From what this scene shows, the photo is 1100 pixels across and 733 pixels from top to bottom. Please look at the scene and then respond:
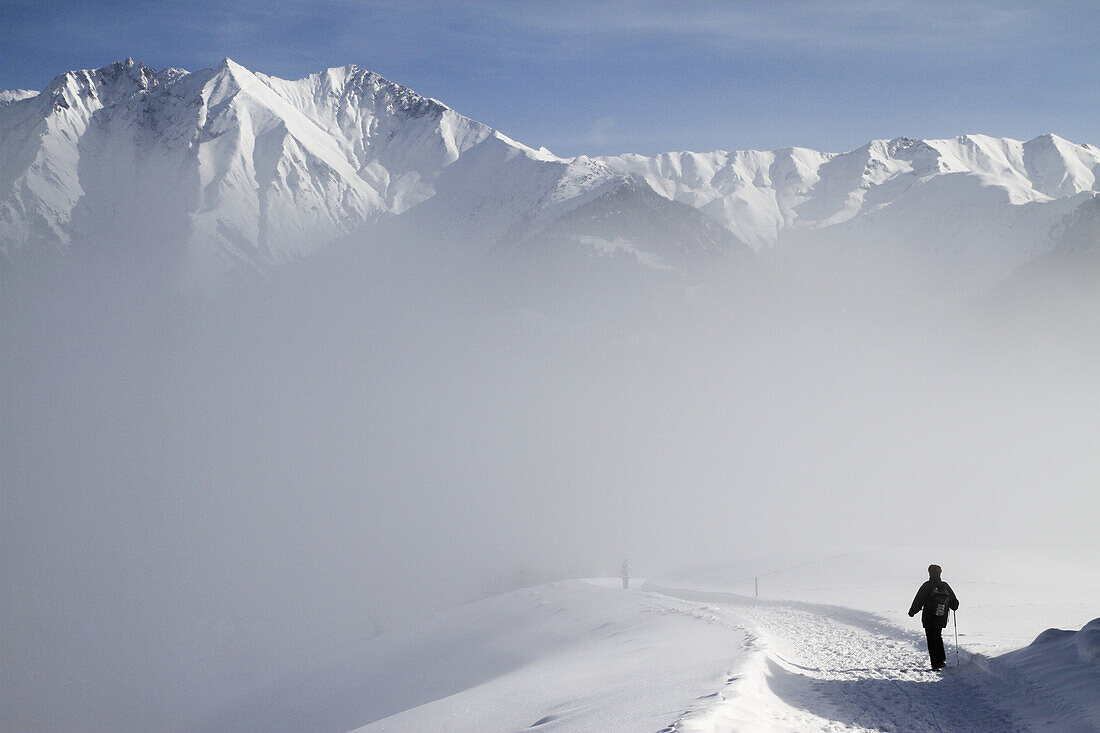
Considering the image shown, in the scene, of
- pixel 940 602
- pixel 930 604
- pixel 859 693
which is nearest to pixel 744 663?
pixel 859 693

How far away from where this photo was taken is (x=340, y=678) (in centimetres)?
3478

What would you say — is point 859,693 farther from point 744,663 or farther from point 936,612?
point 936,612

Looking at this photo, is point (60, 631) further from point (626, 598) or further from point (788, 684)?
Result: point (788, 684)

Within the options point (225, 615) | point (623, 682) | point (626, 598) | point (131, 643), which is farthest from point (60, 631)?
point (623, 682)

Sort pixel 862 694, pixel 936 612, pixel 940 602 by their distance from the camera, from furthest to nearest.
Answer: pixel 940 602 < pixel 936 612 < pixel 862 694

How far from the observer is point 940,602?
13797mm

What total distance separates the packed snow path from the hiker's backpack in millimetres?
934

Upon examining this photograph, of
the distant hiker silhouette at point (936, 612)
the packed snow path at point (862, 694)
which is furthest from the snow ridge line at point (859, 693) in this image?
the distant hiker silhouette at point (936, 612)

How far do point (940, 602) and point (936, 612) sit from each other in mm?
209

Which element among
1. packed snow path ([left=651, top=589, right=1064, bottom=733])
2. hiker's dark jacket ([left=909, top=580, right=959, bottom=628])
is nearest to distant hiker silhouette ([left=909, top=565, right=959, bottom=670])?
hiker's dark jacket ([left=909, top=580, right=959, bottom=628])

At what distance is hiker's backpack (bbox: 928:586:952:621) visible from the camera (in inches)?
538

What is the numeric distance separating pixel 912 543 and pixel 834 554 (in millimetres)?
41199

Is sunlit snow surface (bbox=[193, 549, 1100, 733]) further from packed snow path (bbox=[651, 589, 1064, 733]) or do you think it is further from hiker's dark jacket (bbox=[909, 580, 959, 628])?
hiker's dark jacket (bbox=[909, 580, 959, 628])

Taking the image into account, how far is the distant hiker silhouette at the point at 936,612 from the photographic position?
13680 mm
